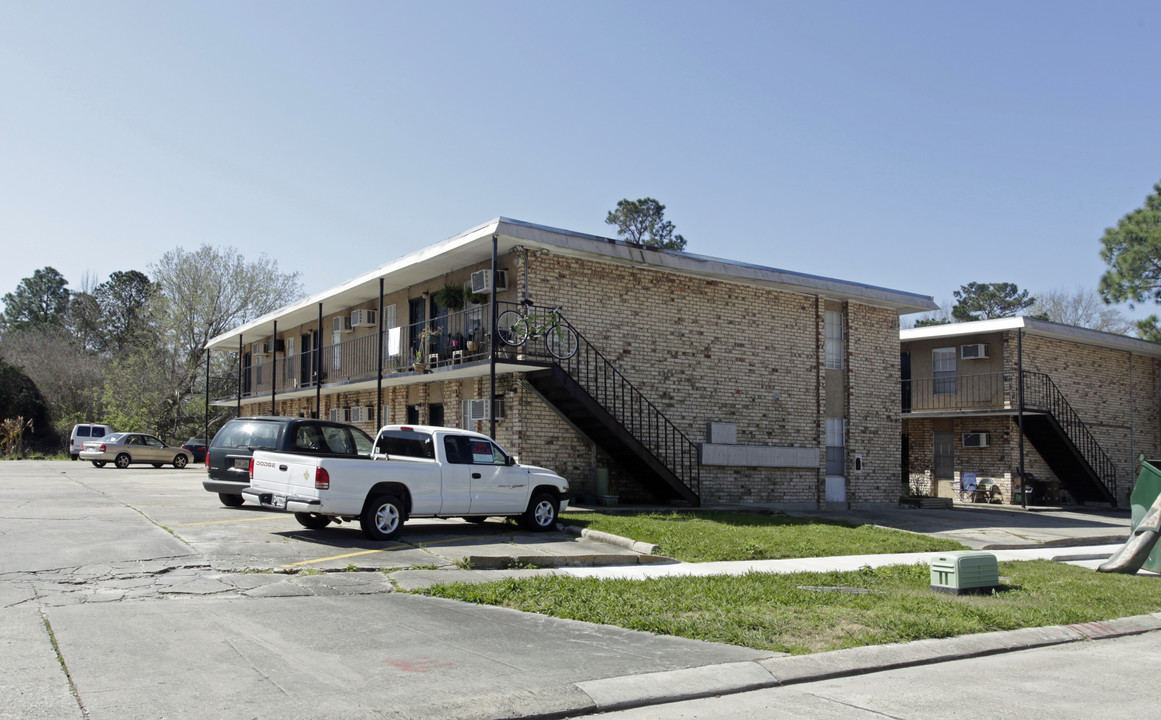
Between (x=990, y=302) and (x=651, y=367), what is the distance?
190ft

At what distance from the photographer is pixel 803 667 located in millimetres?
6820

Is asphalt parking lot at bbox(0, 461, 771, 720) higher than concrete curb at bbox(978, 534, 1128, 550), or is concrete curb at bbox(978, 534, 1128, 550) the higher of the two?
asphalt parking lot at bbox(0, 461, 771, 720)

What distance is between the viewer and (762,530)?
1598 cm

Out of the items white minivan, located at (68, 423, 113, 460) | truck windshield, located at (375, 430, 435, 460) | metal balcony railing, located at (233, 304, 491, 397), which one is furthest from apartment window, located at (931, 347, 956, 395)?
white minivan, located at (68, 423, 113, 460)

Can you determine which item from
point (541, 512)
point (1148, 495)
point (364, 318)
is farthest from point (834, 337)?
point (364, 318)

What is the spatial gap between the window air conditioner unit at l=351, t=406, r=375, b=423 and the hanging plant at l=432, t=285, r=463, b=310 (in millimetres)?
6632

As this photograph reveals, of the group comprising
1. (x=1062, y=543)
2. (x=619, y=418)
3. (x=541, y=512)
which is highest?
(x=619, y=418)

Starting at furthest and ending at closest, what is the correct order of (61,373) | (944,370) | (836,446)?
(61,373)
(944,370)
(836,446)

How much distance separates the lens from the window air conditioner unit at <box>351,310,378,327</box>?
87.0 feet

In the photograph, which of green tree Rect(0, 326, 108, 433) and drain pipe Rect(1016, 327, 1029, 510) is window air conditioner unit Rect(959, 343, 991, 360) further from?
green tree Rect(0, 326, 108, 433)

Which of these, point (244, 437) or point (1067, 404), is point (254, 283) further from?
point (1067, 404)

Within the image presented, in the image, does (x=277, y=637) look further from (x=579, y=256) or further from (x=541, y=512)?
(x=579, y=256)

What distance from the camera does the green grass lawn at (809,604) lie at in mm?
7902

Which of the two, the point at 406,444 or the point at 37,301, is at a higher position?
the point at 37,301
